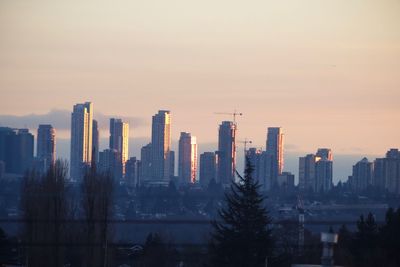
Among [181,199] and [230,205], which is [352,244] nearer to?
[230,205]

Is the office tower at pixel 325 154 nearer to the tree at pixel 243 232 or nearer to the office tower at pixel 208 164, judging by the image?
the office tower at pixel 208 164

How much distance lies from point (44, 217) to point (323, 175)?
89.4 ft

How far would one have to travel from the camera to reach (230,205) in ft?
73.6

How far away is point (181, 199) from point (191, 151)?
994 inches

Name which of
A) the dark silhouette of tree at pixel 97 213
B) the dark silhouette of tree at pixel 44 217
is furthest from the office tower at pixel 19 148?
the dark silhouette of tree at pixel 44 217

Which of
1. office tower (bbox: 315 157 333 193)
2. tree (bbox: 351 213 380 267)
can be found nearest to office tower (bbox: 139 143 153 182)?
office tower (bbox: 315 157 333 193)

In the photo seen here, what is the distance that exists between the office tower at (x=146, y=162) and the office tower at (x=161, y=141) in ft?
0.90

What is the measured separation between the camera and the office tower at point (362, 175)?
143ft

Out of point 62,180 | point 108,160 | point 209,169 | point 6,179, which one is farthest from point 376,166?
point 62,180

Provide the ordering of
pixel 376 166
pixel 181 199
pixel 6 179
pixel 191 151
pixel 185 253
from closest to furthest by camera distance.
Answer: pixel 185 253, pixel 181 199, pixel 6 179, pixel 376 166, pixel 191 151

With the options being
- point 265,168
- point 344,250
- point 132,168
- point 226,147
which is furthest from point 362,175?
point 344,250

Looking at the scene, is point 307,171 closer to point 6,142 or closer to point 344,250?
point 6,142

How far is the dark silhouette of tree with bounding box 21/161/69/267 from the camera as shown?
79.2 ft

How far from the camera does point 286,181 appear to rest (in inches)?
1886
